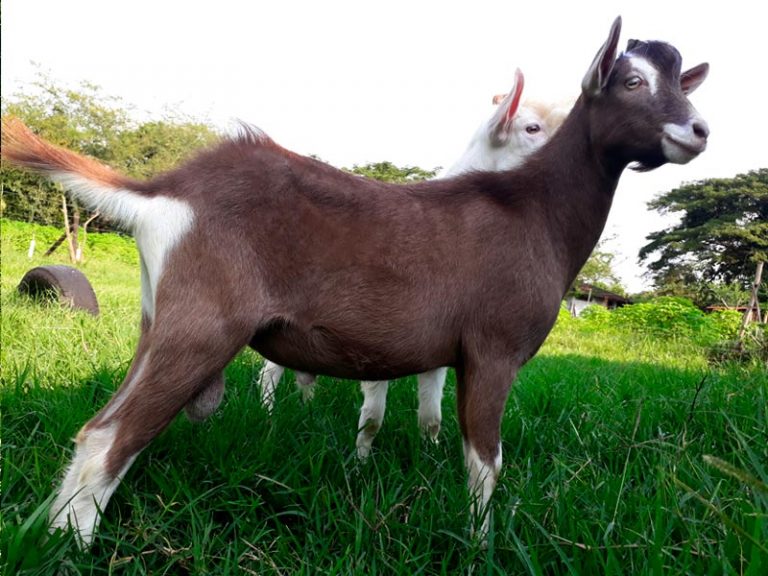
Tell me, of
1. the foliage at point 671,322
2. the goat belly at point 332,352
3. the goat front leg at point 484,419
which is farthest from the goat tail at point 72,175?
the foliage at point 671,322

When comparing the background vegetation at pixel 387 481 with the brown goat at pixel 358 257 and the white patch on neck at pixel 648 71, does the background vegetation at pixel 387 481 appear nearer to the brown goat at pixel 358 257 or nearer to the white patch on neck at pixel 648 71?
the brown goat at pixel 358 257

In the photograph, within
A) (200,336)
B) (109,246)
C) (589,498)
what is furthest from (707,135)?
(109,246)

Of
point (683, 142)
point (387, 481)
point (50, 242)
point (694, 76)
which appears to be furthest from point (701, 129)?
point (50, 242)

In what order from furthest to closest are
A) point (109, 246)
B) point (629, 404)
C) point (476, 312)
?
point (109, 246) < point (629, 404) < point (476, 312)

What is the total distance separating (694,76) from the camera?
7.89 feet

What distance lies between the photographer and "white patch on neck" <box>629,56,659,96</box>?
2016 millimetres

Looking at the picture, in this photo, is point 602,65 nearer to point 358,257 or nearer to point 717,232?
point 358,257

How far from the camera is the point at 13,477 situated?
200 cm

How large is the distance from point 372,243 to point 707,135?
1252 mm

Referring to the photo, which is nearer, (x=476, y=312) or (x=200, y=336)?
(x=200, y=336)

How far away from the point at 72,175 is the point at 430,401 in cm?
185

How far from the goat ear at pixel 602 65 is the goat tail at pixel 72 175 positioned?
166cm

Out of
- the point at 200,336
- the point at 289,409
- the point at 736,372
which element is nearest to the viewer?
Result: the point at 200,336

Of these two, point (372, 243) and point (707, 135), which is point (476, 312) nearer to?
point (372, 243)
